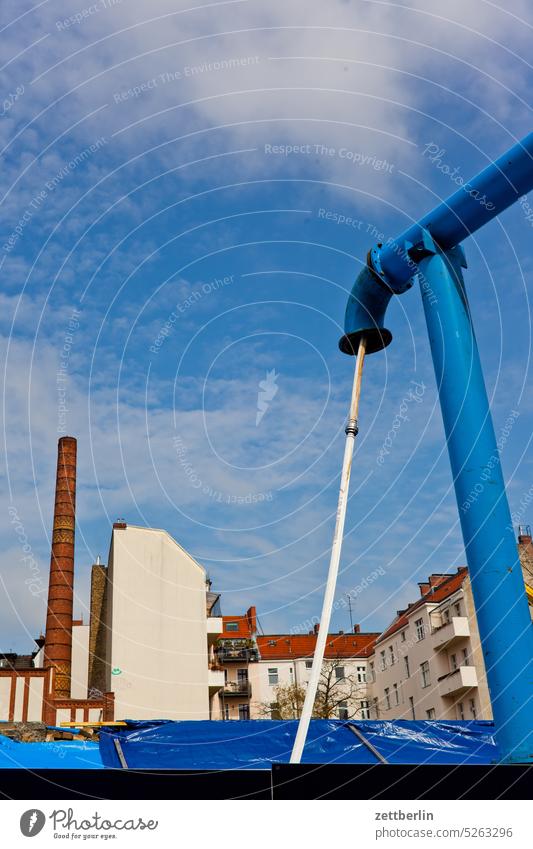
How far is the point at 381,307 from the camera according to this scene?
10961 millimetres

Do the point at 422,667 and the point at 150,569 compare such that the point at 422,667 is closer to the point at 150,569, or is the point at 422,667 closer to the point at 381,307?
the point at 150,569

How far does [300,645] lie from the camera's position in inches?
2724

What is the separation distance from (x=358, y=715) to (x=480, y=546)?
59917 mm

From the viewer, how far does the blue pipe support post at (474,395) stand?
7855 mm

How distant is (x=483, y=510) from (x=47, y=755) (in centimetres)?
607

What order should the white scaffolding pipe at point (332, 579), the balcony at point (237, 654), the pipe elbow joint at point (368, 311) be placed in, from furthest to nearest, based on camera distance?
the balcony at point (237, 654) → the pipe elbow joint at point (368, 311) → the white scaffolding pipe at point (332, 579)

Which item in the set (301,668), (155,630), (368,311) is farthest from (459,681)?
(368,311)

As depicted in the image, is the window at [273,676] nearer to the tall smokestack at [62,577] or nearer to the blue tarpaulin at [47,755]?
the tall smokestack at [62,577]

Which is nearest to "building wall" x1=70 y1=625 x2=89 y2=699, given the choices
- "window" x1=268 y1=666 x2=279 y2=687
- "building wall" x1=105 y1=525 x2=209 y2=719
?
"building wall" x1=105 y1=525 x2=209 y2=719

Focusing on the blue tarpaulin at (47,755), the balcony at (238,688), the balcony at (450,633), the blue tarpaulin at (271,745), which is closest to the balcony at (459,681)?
the balcony at (450,633)

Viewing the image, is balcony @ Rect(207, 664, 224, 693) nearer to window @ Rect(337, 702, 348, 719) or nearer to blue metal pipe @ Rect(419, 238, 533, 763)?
window @ Rect(337, 702, 348, 719)

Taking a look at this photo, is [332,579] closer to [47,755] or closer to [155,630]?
[47,755]

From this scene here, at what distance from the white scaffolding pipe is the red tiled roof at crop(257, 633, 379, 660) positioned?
57.5 metres

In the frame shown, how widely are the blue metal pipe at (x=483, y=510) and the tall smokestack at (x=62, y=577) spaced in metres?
38.2
